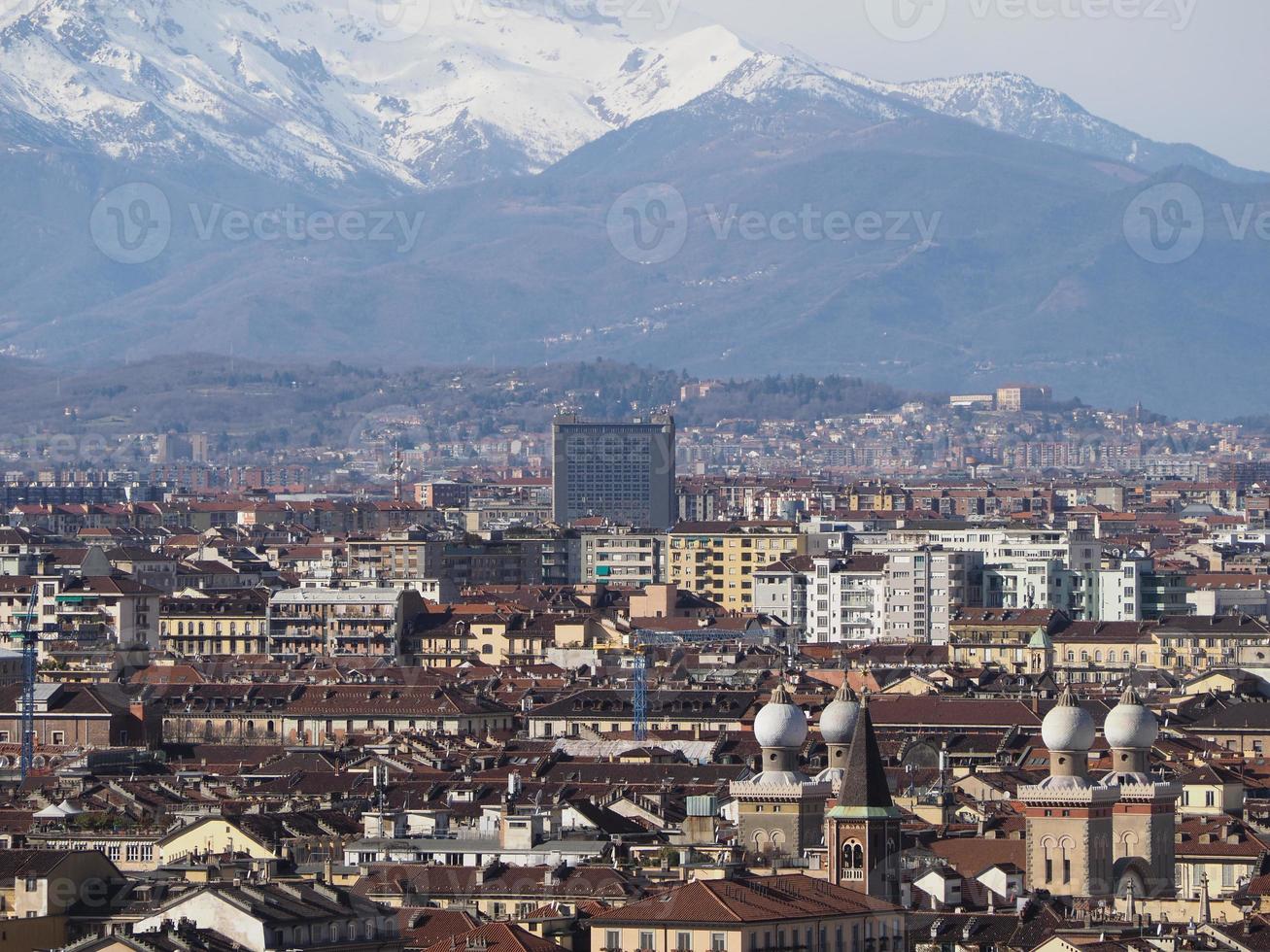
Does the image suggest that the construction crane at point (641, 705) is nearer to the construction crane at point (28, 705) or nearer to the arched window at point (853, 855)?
the construction crane at point (28, 705)

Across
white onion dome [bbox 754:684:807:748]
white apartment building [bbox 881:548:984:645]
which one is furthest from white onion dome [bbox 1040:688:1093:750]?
white apartment building [bbox 881:548:984:645]

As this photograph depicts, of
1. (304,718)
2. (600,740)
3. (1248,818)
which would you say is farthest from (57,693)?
(1248,818)

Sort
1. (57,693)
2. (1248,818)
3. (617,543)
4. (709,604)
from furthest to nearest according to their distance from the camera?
1. (617,543)
2. (709,604)
3. (57,693)
4. (1248,818)

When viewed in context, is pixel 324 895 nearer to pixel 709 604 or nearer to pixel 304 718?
pixel 304 718

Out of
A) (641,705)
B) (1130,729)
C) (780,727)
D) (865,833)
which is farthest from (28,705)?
(865,833)

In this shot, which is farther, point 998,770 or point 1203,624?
point 1203,624

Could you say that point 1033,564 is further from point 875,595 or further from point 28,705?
point 28,705
